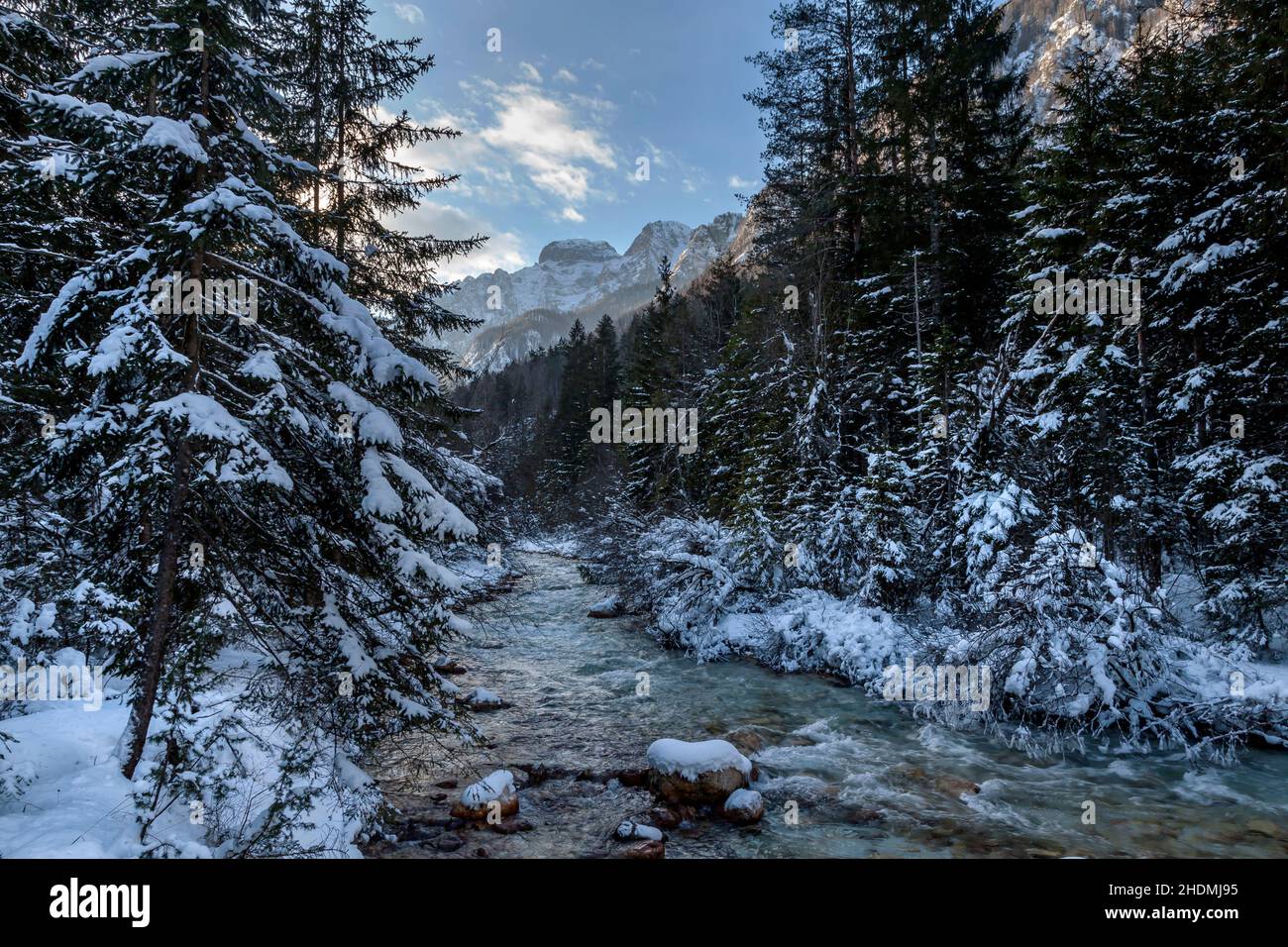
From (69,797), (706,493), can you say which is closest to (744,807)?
(69,797)

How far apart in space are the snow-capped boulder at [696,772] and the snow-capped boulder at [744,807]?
264mm

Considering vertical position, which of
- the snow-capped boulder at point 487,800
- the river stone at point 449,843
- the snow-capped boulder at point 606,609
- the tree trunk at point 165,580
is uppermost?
the tree trunk at point 165,580

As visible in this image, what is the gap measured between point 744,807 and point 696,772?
74 cm

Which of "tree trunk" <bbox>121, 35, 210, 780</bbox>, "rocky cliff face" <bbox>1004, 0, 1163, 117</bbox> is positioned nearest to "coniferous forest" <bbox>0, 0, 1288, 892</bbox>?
"tree trunk" <bbox>121, 35, 210, 780</bbox>

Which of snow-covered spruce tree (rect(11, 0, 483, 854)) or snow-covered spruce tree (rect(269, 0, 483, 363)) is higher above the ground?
snow-covered spruce tree (rect(269, 0, 483, 363))

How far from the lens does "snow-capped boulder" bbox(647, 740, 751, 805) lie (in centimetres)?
747

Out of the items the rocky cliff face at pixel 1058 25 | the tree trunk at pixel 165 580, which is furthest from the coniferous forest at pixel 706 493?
the rocky cliff face at pixel 1058 25

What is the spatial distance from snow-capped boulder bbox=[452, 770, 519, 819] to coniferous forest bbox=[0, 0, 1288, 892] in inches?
1.8

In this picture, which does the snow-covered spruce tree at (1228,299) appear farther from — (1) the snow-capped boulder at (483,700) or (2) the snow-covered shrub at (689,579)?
(1) the snow-capped boulder at (483,700)

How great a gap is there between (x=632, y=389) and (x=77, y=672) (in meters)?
30.9

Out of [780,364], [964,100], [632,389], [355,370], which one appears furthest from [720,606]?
[632,389]

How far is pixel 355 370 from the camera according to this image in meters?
5.22

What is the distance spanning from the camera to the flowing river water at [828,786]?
257 inches

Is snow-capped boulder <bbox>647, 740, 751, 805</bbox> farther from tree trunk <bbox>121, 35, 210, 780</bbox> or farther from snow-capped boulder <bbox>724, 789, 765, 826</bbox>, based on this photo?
tree trunk <bbox>121, 35, 210, 780</bbox>
